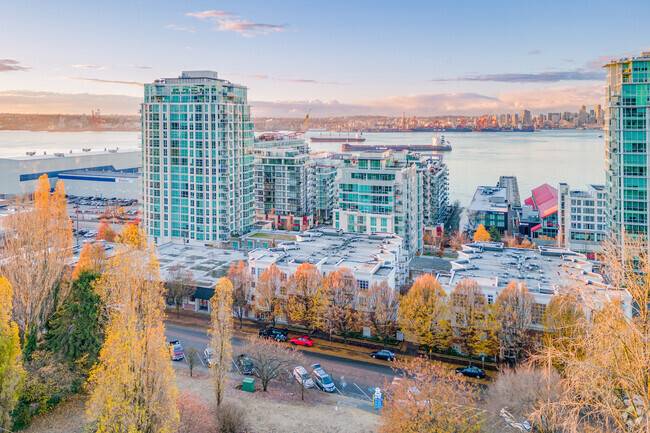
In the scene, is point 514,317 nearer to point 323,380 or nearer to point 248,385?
point 323,380

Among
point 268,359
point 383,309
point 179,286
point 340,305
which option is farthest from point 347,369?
point 179,286

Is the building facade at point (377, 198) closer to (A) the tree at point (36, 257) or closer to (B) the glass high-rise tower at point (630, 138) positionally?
(B) the glass high-rise tower at point (630, 138)

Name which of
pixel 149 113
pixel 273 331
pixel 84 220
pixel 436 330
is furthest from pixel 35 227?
pixel 84 220

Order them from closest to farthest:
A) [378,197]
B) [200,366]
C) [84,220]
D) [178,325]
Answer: [200,366], [178,325], [378,197], [84,220]

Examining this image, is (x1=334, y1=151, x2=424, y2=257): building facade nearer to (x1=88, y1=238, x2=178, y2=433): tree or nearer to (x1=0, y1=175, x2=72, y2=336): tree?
(x1=0, y1=175, x2=72, y2=336): tree

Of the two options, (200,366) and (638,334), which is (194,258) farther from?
(638,334)

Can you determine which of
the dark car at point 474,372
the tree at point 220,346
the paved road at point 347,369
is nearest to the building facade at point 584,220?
the dark car at point 474,372
